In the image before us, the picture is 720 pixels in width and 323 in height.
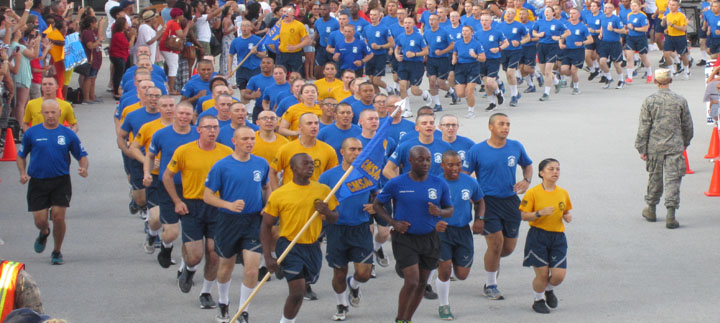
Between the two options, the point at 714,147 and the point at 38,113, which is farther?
the point at 714,147

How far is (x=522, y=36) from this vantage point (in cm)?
2412

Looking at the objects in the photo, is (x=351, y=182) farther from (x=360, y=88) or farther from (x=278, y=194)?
(x=360, y=88)

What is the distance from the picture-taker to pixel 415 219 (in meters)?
9.66

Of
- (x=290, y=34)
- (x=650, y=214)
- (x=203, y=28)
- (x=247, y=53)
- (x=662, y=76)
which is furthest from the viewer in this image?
(x=203, y=28)

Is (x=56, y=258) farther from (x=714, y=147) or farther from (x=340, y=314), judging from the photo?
(x=714, y=147)

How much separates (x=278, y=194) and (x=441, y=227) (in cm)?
146

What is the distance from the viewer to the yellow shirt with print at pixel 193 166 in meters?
10.7

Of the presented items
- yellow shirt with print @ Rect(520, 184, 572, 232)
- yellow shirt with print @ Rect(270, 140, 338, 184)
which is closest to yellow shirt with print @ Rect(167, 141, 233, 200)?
yellow shirt with print @ Rect(270, 140, 338, 184)

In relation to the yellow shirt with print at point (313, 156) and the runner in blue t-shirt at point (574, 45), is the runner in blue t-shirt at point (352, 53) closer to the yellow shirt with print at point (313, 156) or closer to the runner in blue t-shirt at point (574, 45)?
the runner in blue t-shirt at point (574, 45)

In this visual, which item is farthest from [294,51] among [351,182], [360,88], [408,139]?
[351,182]

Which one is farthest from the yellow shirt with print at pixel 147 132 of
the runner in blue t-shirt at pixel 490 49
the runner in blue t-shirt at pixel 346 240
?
the runner in blue t-shirt at pixel 490 49

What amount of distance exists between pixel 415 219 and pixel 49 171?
15.2 feet

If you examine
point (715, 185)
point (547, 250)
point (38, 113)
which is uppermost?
point (38, 113)

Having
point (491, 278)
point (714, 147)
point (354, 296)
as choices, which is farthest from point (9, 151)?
point (714, 147)
